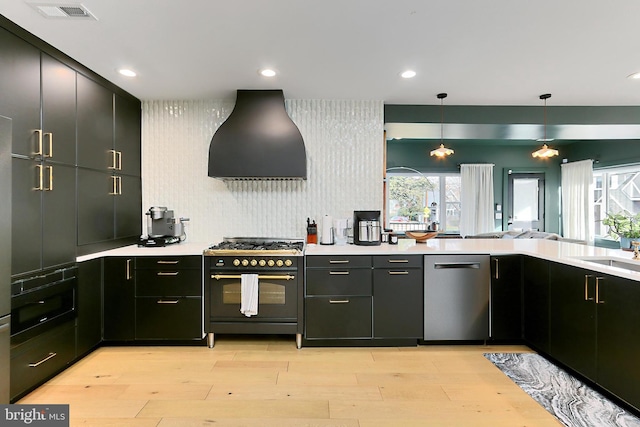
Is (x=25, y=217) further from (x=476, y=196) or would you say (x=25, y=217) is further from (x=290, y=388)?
(x=476, y=196)

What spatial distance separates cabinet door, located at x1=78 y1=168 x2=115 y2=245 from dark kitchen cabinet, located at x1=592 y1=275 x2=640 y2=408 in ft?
13.2

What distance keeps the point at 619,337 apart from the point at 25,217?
3996mm

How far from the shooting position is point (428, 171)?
7668 mm

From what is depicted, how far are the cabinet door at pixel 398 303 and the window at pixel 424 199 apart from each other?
473cm

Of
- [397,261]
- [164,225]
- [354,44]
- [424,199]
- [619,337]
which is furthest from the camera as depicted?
[424,199]

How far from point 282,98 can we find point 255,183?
1.00 metres

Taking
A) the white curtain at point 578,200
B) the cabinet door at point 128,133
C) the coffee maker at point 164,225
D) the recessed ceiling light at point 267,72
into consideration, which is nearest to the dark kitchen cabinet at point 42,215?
the cabinet door at point 128,133

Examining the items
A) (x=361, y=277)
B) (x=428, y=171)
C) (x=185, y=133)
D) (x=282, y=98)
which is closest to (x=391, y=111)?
(x=282, y=98)

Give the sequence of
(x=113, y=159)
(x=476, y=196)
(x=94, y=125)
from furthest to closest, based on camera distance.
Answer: (x=476, y=196), (x=113, y=159), (x=94, y=125)

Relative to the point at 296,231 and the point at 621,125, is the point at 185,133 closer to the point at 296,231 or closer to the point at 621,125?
the point at 296,231

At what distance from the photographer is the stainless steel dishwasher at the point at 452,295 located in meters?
3.09

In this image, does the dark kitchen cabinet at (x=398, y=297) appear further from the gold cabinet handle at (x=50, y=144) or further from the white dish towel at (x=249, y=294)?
the gold cabinet handle at (x=50, y=144)

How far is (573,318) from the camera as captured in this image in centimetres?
244

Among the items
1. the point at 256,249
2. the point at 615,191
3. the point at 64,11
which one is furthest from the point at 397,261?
the point at 615,191
